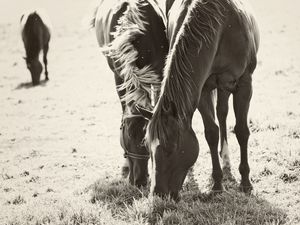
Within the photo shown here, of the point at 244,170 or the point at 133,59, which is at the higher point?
the point at 133,59

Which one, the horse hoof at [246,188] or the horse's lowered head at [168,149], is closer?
the horse's lowered head at [168,149]

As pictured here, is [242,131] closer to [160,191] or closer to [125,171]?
[160,191]

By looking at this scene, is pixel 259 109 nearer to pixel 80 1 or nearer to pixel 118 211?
pixel 118 211

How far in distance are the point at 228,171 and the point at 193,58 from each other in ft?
6.68

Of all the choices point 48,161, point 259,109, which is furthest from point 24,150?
point 259,109

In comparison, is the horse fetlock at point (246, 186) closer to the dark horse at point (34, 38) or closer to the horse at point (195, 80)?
the horse at point (195, 80)

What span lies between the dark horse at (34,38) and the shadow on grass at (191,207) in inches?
320

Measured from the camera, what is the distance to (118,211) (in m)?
4.13

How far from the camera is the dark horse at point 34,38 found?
1198cm

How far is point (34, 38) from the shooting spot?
12.4 metres

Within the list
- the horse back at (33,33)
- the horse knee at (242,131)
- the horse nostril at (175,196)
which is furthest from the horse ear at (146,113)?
the horse back at (33,33)

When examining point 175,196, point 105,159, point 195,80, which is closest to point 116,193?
point 175,196

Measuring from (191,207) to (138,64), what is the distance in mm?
1570

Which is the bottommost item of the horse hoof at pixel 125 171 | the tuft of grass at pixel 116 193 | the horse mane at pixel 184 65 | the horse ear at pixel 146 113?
the horse hoof at pixel 125 171
